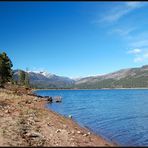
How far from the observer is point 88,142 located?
26594 mm

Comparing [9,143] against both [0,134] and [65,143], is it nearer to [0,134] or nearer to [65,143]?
[0,134]

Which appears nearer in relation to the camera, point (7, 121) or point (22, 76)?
point (7, 121)

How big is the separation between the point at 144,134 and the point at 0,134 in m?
17.3

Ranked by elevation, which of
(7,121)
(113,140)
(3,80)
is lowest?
(113,140)

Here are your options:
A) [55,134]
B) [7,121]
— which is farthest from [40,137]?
[7,121]

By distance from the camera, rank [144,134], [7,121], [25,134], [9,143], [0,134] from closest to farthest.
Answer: [9,143], [0,134], [25,134], [7,121], [144,134]

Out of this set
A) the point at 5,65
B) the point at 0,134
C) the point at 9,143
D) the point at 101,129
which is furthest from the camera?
the point at 5,65

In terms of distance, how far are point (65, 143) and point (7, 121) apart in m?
8.69

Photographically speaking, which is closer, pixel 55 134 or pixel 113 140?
pixel 55 134

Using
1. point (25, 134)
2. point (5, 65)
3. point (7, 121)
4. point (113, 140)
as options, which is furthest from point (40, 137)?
point (5, 65)

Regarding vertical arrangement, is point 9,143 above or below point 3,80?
below

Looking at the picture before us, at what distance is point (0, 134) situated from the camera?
75.4 feet

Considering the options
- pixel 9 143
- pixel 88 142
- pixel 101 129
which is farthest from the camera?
pixel 101 129

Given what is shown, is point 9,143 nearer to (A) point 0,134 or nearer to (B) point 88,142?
(A) point 0,134
